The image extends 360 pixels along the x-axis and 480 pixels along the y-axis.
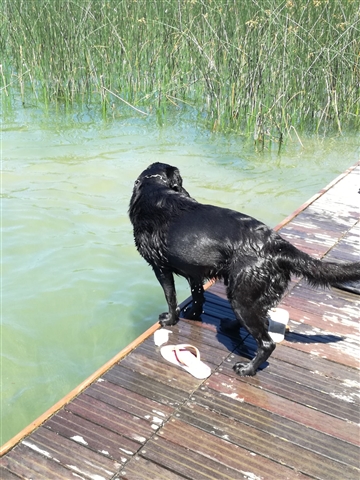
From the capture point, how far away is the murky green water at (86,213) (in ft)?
12.2

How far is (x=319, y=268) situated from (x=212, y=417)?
2.96 ft

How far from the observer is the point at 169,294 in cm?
317

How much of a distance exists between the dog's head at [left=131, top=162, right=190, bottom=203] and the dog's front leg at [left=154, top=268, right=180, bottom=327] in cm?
47

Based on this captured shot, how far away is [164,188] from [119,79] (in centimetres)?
622

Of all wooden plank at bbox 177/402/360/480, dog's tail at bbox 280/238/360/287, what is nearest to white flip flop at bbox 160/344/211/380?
wooden plank at bbox 177/402/360/480

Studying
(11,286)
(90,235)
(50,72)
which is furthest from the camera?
(50,72)

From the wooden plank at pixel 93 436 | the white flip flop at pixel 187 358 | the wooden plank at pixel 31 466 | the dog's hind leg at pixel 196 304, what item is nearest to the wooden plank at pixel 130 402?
the wooden plank at pixel 93 436

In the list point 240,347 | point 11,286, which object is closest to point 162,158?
point 11,286

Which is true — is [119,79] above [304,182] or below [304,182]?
above

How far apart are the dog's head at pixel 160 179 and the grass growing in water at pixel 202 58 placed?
419 cm

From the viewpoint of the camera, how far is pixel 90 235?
5242 mm

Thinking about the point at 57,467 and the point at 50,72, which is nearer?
the point at 57,467

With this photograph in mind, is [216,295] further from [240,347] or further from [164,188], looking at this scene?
[164,188]

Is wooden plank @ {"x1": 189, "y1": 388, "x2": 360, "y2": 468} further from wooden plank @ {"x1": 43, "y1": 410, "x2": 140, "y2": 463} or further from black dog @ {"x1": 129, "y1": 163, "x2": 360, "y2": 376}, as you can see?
wooden plank @ {"x1": 43, "y1": 410, "x2": 140, "y2": 463}
